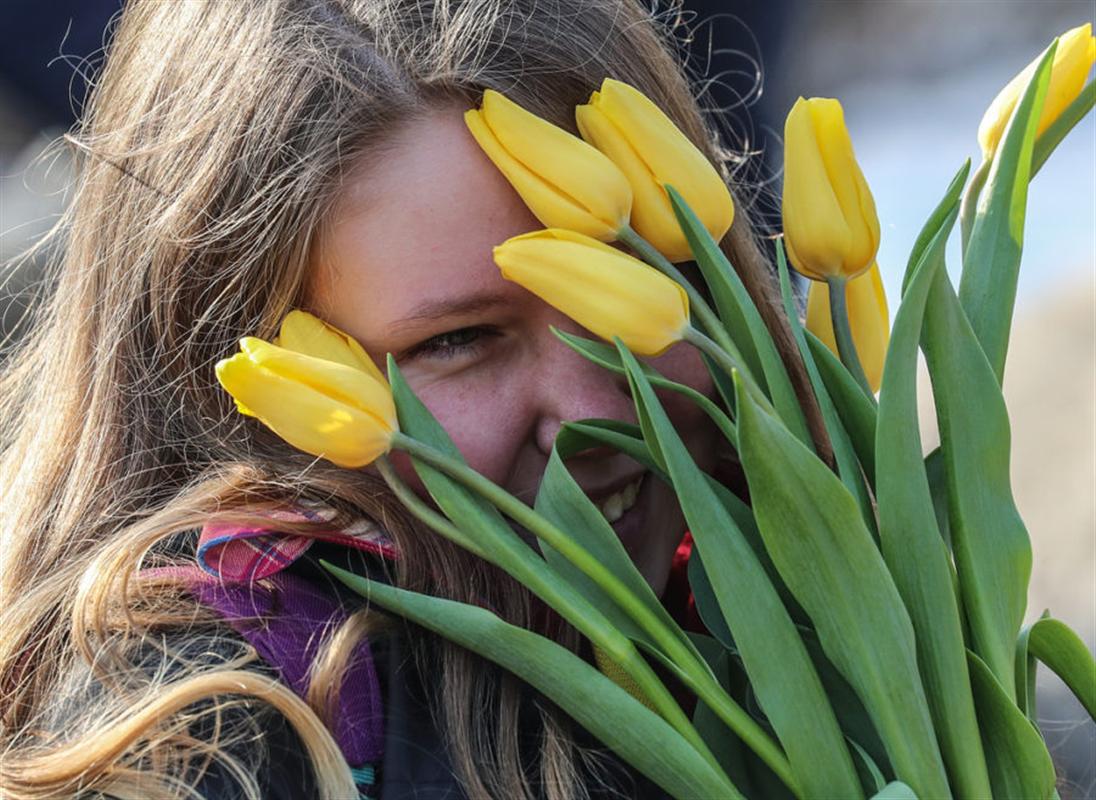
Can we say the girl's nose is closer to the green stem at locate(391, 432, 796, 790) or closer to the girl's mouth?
the girl's mouth

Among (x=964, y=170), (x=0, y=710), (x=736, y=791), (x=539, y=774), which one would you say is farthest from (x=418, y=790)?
(x=964, y=170)

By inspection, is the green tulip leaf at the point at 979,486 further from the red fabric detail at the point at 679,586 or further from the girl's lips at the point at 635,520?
the red fabric detail at the point at 679,586

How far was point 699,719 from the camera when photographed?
2.32 feet

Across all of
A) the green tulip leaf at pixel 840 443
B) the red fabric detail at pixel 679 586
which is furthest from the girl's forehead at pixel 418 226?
the red fabric detail at pixel 679 586

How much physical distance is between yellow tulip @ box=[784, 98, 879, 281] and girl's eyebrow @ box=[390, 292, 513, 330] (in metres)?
0.19

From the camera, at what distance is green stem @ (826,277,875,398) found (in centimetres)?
76

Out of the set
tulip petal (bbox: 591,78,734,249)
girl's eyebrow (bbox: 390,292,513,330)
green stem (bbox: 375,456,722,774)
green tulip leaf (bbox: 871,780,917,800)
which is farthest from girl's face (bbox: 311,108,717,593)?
green tulip leaf (bbox: 871,780,917,800)

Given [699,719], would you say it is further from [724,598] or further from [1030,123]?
[1030,123]

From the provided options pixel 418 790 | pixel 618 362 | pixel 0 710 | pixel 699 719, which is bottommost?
pixel 0 710

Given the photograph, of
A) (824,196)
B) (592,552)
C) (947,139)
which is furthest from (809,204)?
(947,139)

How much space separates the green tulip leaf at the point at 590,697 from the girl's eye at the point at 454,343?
9.4 inches

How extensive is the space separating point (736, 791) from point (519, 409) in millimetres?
311

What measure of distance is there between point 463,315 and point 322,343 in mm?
123

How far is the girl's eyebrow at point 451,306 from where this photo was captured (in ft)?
2.80
